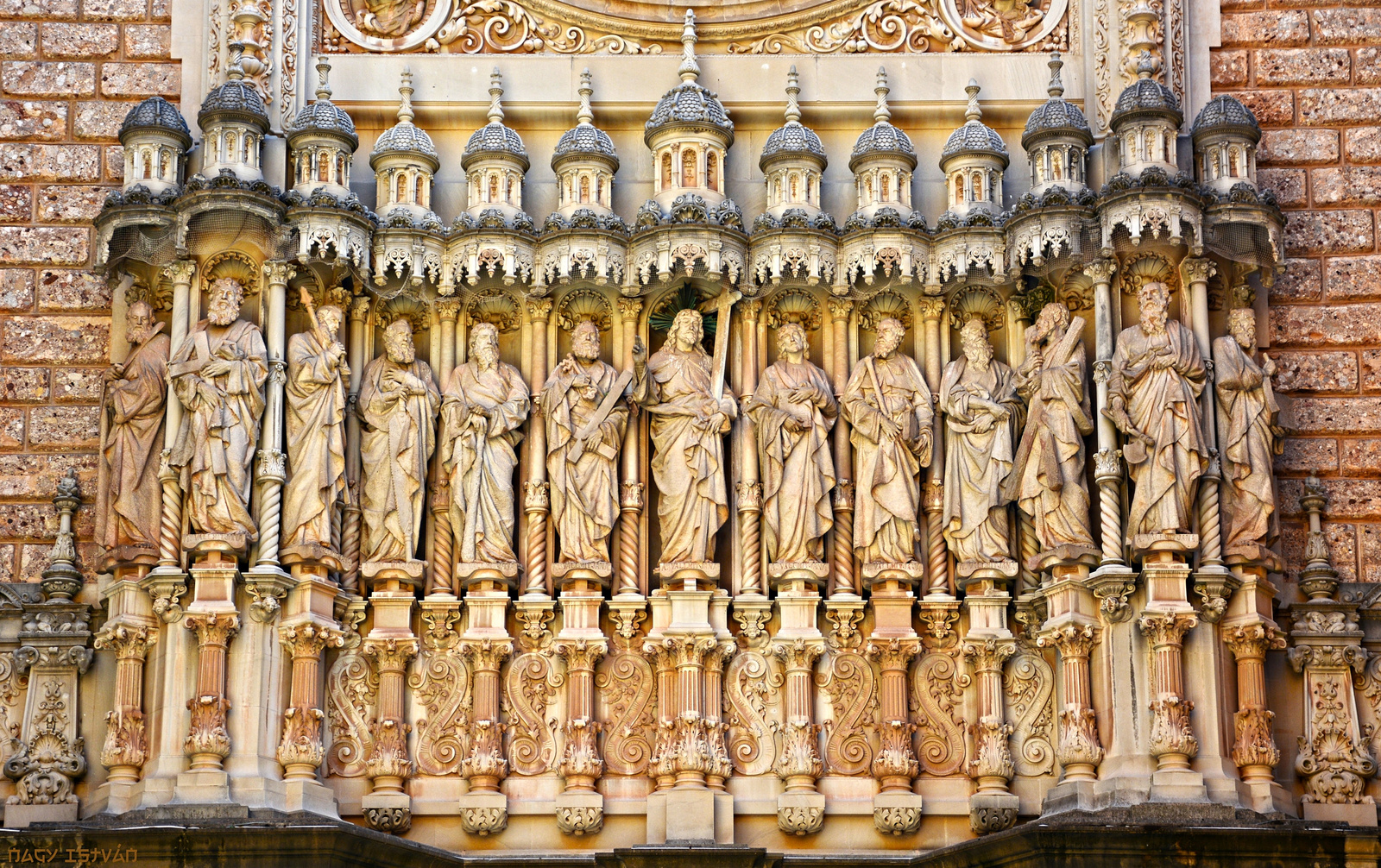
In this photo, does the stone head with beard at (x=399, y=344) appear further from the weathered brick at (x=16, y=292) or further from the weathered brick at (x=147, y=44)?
the weathered brick at (x=147, y=44)

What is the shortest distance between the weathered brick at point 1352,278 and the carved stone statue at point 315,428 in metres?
8.08

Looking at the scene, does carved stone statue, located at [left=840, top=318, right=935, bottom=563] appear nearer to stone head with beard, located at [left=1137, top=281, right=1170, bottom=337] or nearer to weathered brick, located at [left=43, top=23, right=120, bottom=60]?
stone head with beard, located at [left=1137, top=281, right=1170, bottom=337]

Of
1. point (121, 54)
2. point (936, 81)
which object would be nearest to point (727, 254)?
point (936, 81)

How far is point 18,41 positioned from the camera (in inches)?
830

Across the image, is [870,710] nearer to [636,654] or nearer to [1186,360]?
[636,654]

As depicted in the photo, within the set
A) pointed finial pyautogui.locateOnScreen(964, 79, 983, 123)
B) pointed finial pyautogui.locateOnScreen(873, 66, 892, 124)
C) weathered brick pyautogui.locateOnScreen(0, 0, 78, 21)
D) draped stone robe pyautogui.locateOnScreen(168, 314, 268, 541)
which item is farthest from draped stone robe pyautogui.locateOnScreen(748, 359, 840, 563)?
weathered brick pyautogui.locateOnScreen(0, 0, 78, 21)

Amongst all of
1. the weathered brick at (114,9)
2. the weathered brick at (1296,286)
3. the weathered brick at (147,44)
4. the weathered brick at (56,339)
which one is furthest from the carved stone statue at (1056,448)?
the weathered brick at (114,9)

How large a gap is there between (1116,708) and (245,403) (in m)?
7.09

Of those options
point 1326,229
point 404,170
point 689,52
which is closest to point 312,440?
point 404,170

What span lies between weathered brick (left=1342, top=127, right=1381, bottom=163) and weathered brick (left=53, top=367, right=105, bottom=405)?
10.5 m

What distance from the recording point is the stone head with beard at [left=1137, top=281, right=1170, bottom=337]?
19.5 meters

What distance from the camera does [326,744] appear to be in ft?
63.3

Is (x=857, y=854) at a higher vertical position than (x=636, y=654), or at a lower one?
lower

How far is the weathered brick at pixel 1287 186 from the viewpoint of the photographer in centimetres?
2069
